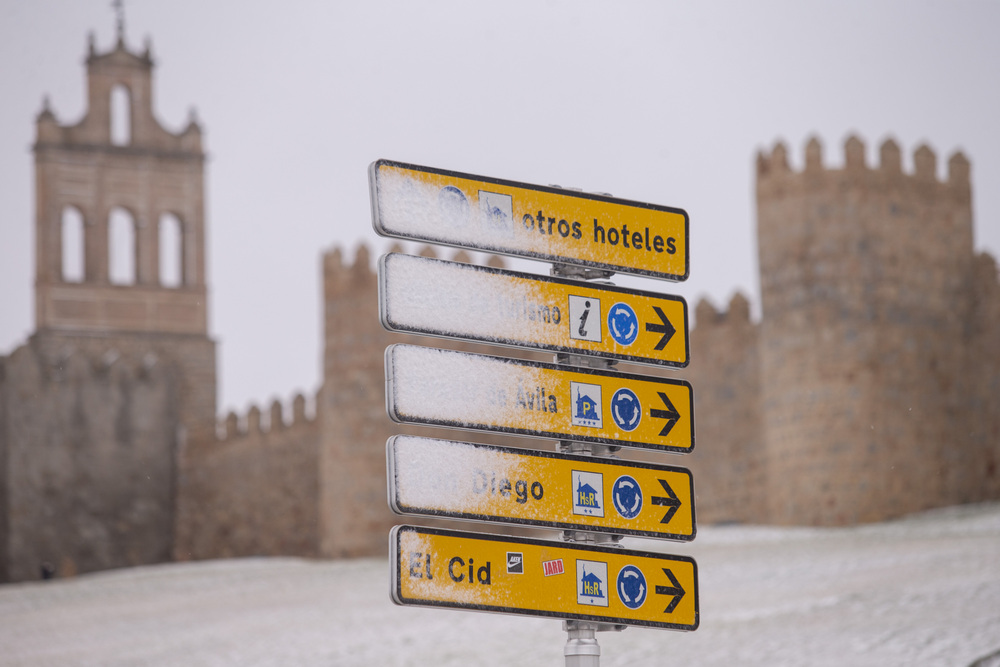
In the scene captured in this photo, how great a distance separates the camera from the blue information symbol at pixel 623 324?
249 inches

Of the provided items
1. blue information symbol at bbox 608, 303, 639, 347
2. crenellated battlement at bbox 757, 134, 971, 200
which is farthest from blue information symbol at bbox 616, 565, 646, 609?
crenellated battlement at bbox 757, 134, 971, 200

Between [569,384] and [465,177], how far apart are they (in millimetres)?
762

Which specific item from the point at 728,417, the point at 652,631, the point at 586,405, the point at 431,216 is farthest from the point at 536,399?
the point at 728,417

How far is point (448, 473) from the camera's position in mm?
5898

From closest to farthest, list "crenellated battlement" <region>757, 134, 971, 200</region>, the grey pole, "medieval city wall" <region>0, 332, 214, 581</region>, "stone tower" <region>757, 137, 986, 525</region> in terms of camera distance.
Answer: the grey pole, "stone tower" <region>757, 137, 986, 525</region>, "crenellated battlement" <region>757, 134, 971, 200</region>, "medieval city wall" <region>0, 332, 214, 581</region>

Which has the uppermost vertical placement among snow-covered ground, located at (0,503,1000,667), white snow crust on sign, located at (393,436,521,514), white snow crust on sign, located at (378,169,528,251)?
white snow crust on sign, located at (378,169,528,251)

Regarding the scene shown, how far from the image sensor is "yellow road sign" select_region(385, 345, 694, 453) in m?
5.89

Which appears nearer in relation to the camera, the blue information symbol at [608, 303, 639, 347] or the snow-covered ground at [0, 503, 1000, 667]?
the blue information symbol at [608, 303, 639, 347]

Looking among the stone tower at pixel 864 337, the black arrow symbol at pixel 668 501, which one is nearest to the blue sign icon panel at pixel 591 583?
the black arrow symbol at pixel 668 501

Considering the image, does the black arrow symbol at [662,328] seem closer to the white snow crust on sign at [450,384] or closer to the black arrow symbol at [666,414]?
the black arrow symbol at [666,414]

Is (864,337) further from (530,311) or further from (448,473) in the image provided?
(448,473)

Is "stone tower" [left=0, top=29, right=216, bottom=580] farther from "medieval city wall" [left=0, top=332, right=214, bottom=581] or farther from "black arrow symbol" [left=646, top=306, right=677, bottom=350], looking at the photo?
"black arrow symbol" [left=646, top=306, right=677, bottom=350]

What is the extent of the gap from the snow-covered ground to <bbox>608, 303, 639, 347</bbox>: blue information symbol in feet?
22.2

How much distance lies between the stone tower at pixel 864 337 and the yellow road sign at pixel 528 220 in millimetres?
16095
